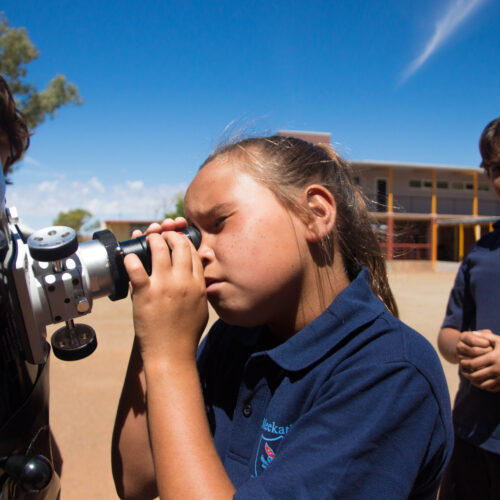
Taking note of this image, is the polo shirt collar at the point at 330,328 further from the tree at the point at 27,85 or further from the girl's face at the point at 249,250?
the tree at the point at 27,85

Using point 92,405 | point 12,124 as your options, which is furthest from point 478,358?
point 92,405

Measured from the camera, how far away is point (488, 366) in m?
1.60

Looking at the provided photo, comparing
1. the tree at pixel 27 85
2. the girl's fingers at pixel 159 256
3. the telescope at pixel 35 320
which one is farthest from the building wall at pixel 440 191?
the telescope at pixel 35 320

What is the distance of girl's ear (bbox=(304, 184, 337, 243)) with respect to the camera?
1130 mm

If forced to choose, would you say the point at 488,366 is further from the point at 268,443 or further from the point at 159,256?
the point at 159,256

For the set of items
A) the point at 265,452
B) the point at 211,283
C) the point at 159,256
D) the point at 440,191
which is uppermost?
the point at 159,256

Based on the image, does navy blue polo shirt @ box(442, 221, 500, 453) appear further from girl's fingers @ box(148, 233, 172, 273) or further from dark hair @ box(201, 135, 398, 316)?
girl's fingers @ box(148, 233, 172, 273)

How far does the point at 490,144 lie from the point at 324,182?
1198mm

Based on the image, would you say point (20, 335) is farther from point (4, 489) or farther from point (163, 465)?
point (163, 465)

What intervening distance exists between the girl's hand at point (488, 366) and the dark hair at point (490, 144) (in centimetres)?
83

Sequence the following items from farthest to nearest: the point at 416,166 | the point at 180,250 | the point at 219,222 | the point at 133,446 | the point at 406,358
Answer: the point at 416,166 < the point at 133,446 < the point at 219,222 < the point at 180,250 < the point at 406,358

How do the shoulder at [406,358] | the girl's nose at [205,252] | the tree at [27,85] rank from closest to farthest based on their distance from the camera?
1. the shoulder at [406,358]
2. the girl's nose at [205,252]
3. the tree at [27,85]

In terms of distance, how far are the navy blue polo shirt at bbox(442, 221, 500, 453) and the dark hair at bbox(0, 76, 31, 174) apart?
88.3 inches

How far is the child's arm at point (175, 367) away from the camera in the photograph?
2.65 feet
